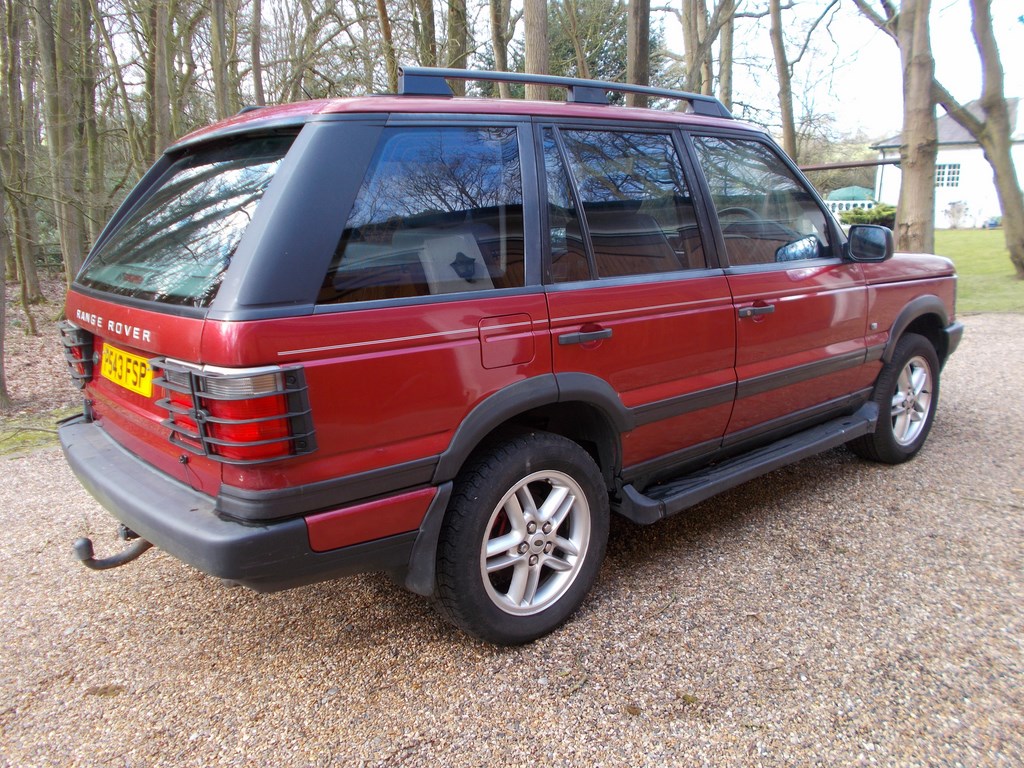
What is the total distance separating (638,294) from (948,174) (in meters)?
49.9

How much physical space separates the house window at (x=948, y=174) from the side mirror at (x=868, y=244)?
46.9m

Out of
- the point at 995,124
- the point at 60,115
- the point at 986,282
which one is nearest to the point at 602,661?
the point at 60,115

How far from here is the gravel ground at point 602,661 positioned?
6.93 feet

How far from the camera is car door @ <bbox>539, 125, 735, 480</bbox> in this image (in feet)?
8.63

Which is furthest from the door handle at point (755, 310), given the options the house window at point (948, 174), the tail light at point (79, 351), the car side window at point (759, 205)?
the house window at point (948, 174)

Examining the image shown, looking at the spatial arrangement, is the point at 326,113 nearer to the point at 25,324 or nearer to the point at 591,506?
the point at 591,506

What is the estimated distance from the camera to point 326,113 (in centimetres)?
217

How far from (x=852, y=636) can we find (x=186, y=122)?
614 inches

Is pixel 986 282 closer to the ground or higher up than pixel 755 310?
closer to the ground

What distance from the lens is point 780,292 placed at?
334cm

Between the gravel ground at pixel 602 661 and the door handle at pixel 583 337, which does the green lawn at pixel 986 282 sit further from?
the door handle at pixel 583 337

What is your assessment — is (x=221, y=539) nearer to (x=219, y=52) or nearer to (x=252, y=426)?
(x=252, y=426)

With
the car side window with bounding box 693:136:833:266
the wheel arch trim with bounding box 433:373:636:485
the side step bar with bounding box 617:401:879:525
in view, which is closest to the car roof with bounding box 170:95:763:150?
the car side window with bounding box 693:136:833:266

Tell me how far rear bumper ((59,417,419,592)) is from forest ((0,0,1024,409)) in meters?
5.08
